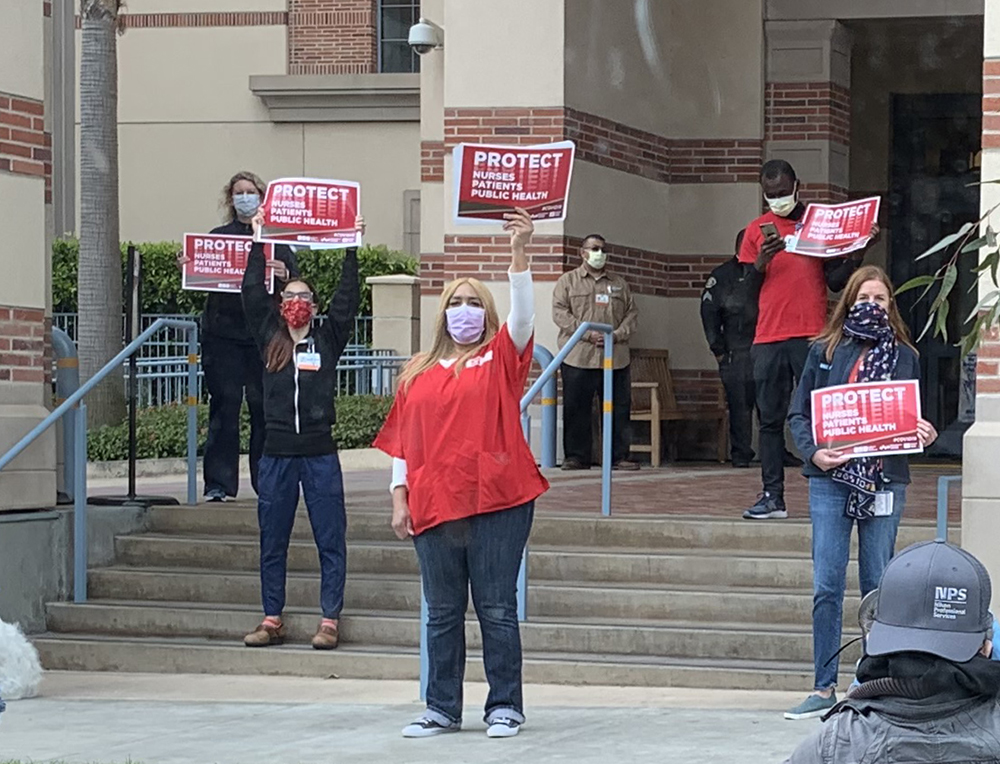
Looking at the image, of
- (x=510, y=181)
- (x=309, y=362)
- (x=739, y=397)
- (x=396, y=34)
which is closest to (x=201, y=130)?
(x=396, y=34)

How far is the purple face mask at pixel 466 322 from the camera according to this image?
25.7 feet

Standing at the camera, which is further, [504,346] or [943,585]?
[504,346]

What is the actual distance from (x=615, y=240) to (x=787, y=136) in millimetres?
1904

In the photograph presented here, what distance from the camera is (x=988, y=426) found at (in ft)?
29.9

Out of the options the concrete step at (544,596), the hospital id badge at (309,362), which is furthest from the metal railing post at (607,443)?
the hospital id badge at (309,362)

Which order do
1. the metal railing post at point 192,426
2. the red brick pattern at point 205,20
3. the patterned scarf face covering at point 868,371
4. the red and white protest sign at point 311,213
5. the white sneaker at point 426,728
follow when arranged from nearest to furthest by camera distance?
the white sneaker at point 426,728, the patterned scarf face covering at point 868,371, the red and white protest sign at point 311,213, the metal railing post at point 192,426, the red brick pattern at point 205,20

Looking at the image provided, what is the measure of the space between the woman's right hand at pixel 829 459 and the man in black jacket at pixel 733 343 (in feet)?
20.7

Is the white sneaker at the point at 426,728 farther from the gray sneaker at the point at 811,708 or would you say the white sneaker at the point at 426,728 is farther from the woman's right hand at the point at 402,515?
the gray sneaker at the point at 811,708

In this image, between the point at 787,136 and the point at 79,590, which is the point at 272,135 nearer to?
the point at 787,136

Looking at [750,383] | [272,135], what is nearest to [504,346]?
[750,383]

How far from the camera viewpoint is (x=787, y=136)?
16.5 meters

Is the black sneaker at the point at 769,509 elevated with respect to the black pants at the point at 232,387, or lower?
lower

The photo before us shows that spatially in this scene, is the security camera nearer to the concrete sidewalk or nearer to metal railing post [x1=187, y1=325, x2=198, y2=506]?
metal railing post [x1=187, y1=325, x2=198, y2=506]

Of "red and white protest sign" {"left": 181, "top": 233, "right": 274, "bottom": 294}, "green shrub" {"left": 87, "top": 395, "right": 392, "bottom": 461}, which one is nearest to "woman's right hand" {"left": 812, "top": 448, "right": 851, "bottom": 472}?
"red and white protest sign" {"left": 181, "top": 233, "right": 274, "bottom": 294}
